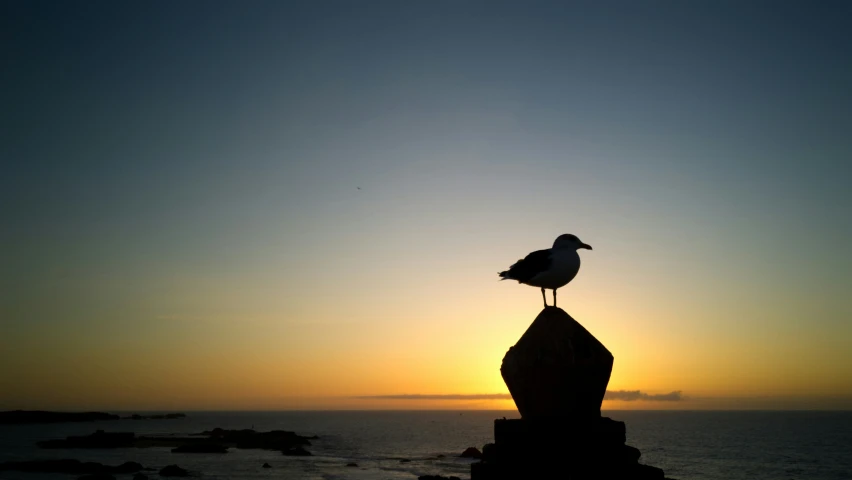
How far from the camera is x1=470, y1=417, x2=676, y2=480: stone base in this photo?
6324mm

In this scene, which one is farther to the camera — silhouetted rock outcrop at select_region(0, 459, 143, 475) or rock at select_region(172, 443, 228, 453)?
rock at select_region(172, 443, 228, 453)

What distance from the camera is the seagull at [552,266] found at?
7395mm

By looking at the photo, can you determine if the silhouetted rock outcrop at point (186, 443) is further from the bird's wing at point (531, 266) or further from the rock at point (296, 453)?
the bird's wing at point (531, 266)

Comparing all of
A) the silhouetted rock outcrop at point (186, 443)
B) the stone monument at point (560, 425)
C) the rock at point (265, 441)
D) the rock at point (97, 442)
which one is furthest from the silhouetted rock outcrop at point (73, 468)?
the stone monument at point (560, 425)

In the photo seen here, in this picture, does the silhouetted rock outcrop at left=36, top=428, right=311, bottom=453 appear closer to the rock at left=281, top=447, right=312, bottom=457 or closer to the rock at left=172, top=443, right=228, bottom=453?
the rock at left=172, top=443, right=228, bottom=453

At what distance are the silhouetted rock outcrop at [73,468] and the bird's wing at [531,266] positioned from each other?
153 ft

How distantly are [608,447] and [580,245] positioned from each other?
2.40 meters

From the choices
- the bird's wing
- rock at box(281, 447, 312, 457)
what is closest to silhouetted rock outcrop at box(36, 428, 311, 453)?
rock at box(281, 447, 312, 457)

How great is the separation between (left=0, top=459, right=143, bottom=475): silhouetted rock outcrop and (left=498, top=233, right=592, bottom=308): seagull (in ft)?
154

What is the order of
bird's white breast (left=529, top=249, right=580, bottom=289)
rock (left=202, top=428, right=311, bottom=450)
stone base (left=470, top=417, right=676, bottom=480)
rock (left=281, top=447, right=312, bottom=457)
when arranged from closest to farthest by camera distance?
1. stone base (left=470, top=417, right=676, bottom=480)
2. bird's white breast (left=529, top=249, right=580, bottom=289)
3. rock (left=281, top=447, right=312, bottom=457)
4. rock (left=202, top=428, right=311, bottom=450)

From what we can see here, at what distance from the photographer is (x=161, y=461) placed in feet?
187

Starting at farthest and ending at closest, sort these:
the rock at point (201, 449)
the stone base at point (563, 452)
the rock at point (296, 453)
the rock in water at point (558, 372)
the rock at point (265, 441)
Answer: the rock at point (265, 441), the rock at point (201, 449), the rock at point (296, 453), the rock in water at point (558, 372), the stone base at point (563, 452)

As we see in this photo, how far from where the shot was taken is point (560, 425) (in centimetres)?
647

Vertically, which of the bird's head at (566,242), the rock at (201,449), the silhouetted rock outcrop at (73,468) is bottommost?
the rock at (201,449)
